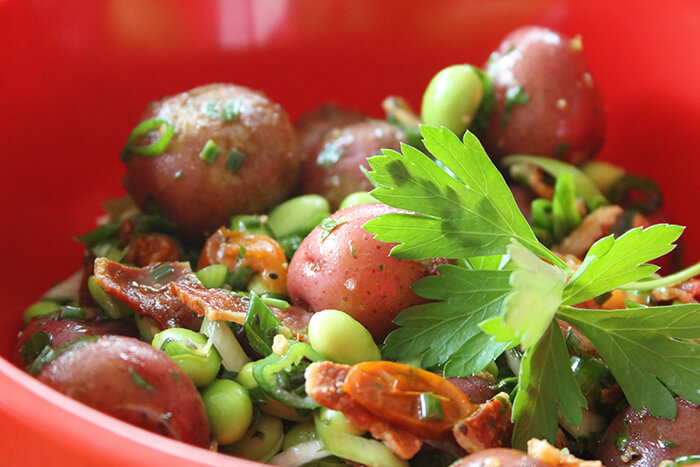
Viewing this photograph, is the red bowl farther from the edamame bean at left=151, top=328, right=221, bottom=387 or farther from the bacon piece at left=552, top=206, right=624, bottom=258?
the edamame bean at left=151, top=328, right=221, bottom=387

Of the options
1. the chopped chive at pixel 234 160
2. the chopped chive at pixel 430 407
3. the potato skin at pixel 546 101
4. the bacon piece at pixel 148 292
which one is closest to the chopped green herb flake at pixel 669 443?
the chopped chive at pixel 430 407

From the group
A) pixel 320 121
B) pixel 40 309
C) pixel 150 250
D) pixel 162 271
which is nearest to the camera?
pixel 162 271

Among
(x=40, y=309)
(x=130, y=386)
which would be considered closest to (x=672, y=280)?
(x=130, y=386)

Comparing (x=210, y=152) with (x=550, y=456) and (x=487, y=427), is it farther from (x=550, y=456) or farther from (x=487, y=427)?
(x=550, y=456)

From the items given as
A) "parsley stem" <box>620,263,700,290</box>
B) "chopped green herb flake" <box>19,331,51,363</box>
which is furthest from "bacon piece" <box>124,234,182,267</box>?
"parsley stem" <box>620,263,700,290</box>

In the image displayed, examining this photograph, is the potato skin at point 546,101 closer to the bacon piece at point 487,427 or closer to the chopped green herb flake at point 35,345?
the bacon piece at point 487,427
